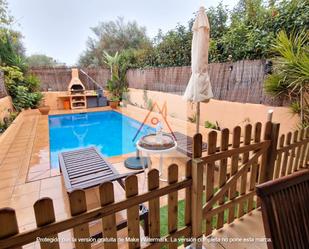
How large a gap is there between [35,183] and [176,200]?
8.91 feet

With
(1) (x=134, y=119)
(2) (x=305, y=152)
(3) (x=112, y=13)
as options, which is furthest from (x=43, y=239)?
(3) (x=112, y=13)

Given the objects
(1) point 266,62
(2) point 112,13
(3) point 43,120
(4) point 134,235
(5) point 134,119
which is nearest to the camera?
(4) point 134,235

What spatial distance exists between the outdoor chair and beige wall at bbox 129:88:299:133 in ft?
11.6

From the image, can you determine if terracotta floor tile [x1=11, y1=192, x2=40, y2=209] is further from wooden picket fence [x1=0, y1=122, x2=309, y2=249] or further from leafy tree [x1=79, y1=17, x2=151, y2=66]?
leafy tree [x1=79, y1=17, x2=151, y2=66]

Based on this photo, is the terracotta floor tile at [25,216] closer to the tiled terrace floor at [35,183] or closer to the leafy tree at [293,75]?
the tiled terrace floor at [35,183]

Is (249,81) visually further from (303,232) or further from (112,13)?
(112,13)

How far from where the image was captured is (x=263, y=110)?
186 inches

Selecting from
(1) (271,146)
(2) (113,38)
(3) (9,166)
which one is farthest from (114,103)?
(2) (113,38)

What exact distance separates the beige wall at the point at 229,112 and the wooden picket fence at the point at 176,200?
174cm

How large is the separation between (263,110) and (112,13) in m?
20.5

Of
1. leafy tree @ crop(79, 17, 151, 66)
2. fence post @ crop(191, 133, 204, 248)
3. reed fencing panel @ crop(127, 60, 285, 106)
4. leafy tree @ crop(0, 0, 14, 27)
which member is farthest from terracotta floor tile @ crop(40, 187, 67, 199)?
leafy tree @ crop(79, 17, 151, 66)

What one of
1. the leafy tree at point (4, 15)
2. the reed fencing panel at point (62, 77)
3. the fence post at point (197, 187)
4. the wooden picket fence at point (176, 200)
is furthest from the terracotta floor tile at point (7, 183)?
the reed fencing panel at point (62, 77)

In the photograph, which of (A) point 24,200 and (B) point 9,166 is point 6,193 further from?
(B) point 9,166

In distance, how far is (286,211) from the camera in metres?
1.07
